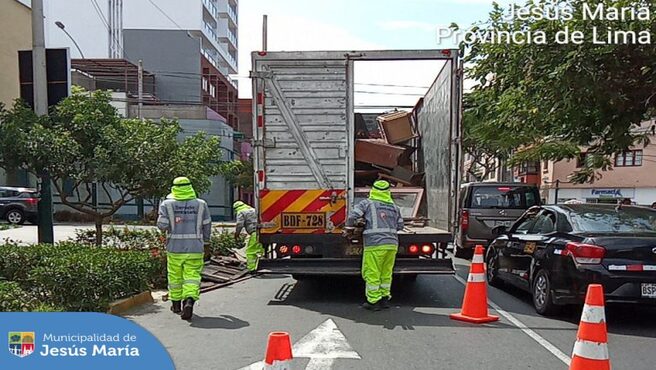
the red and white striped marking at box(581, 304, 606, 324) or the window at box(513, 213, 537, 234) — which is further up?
the window at box(513, 213, 537, 234)

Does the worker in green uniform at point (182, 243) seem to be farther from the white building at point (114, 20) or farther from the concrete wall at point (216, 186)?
the white building at point (114, 20)

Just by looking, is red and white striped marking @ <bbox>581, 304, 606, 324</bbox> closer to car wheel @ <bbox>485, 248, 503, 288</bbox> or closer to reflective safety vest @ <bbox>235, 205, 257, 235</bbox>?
car wheel @ <bbox>485, 248, 503, 288</bbox>

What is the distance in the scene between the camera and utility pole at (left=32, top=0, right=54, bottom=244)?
928 cm

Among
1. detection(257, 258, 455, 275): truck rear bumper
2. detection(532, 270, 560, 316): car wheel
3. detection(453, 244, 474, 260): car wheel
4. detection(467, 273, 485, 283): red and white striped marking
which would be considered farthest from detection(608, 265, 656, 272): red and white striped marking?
detection(453, 244, 474, 260): car wheel

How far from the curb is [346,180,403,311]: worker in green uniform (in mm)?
2758

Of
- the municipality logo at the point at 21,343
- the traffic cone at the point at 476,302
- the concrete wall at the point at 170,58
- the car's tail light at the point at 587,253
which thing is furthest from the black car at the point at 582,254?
the concrete wall at the point at 170,58

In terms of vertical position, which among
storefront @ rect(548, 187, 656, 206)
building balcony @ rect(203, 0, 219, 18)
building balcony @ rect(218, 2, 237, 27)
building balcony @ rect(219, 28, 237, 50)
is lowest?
storefront @ rect(548, 187, 656, 206)

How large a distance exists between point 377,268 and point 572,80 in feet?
14.5

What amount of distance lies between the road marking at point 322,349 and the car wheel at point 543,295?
2.64 m

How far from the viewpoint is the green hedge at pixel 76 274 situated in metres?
6.66

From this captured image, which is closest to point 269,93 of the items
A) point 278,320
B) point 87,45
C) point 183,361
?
point 278,320

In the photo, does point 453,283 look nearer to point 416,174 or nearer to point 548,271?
point 416,174

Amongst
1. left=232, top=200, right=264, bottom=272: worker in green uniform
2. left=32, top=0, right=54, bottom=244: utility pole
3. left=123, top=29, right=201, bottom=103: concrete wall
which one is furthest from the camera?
left=123, top=29, right=201, bottom=103: concrete wall

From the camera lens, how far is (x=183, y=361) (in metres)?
5.25
